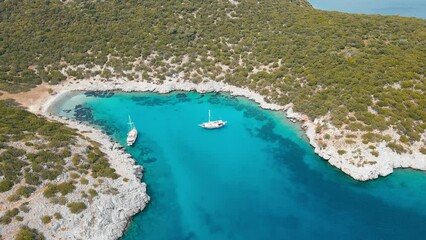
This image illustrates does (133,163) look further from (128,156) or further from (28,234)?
(28,234)

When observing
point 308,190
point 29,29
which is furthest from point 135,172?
point 29,29

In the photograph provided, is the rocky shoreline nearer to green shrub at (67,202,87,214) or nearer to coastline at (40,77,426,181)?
green shrub at (67,202,87,214)

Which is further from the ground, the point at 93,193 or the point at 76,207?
the point at 93,193

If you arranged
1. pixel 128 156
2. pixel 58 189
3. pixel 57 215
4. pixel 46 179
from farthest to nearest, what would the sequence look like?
pixel 128 156, pixel 46 179, pixel 58 189, pixel 57 215

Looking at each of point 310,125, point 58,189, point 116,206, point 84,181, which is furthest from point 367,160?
point 58,189

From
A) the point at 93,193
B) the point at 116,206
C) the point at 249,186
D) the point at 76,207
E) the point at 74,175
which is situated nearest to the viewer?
the point at 76,207

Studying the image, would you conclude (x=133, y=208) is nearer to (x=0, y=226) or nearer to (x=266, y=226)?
(x=0, y=226)
